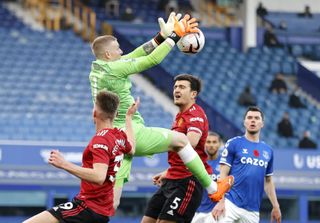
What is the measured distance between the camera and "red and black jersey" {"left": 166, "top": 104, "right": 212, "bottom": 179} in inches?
462

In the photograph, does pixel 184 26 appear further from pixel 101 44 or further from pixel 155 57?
pixel 101 44

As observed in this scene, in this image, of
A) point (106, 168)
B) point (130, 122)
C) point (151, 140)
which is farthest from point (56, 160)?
point (151, 140)

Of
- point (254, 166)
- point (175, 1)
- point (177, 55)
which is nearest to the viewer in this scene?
point (254, 166)

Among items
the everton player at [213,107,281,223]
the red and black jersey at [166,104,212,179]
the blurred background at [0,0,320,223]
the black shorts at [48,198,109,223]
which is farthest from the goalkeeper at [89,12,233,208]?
the blurred background at [0,0,320,223]

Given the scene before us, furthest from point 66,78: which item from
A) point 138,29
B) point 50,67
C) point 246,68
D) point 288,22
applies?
point 288,22

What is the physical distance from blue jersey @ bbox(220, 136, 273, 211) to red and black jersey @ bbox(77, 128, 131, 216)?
343cm

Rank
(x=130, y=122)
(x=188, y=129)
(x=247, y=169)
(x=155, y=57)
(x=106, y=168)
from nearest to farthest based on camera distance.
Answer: (x=106, y=168)
(x=130, y=122)
(x=155, y=57)
(x=188, y=129)
(x=247, y=169)

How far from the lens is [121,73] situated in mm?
11297

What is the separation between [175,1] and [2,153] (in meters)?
10.3

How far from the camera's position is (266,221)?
21.5 meters

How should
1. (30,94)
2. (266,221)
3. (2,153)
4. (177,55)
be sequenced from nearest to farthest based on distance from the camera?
1. (2,153)
2. (266,221)
3. (30,94)
4. (177,55)

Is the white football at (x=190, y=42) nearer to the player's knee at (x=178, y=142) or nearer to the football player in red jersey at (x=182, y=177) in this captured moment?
the football player in red jersey at (x=182, y=177)

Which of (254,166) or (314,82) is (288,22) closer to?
(314,82)

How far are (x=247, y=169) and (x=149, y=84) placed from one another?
12.8 metres
